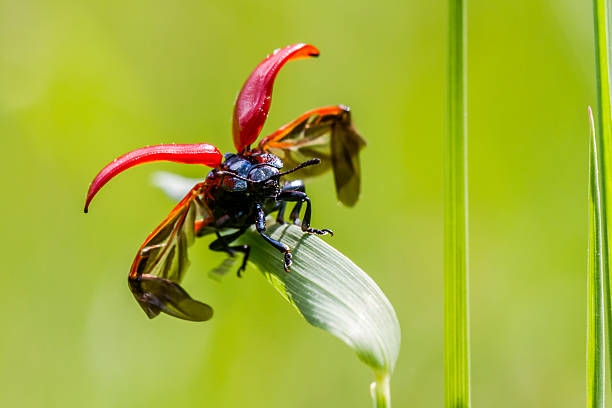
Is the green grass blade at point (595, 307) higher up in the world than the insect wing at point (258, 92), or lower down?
lower down

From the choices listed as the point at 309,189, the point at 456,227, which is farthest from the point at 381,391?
the point at 309,189

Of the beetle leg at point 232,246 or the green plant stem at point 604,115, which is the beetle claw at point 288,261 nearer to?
the beetle leg at point 232,246

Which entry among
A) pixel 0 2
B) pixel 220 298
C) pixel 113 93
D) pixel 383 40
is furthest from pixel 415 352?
pixel 0 2

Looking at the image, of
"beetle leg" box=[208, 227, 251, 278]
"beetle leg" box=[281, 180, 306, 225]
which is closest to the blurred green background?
"beetle leg" box=[208, 227, 251, 278]

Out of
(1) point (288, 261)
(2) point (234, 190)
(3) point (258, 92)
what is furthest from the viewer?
(2) point (234, 190)

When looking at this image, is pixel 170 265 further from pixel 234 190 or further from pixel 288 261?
pixel 288 261

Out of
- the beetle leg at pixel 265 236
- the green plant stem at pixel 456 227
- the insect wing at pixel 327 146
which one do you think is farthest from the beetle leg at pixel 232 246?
the green plant stem at pixel 456 227
